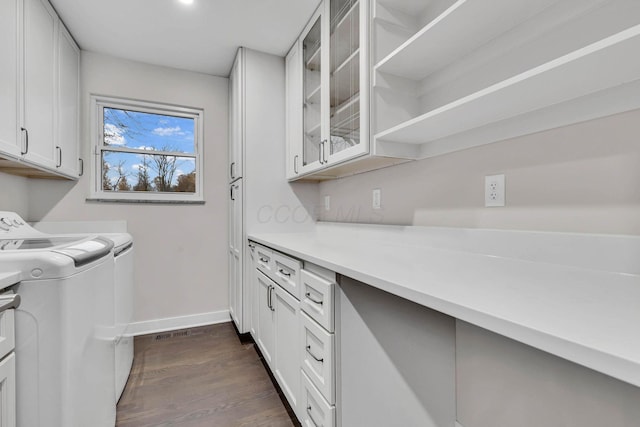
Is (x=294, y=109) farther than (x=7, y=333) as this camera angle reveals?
Yes

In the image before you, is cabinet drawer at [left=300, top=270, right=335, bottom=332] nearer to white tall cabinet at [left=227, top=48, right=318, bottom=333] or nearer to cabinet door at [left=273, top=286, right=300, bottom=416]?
cabinet door at [left=273, top=286, right=300, bottom=416]

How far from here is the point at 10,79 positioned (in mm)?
1501

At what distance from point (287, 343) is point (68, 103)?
2349 mm

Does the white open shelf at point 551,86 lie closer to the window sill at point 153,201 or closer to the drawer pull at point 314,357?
the drawer pull at point 314,357

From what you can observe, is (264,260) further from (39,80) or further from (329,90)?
(39,80)

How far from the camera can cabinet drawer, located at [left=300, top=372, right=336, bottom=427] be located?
1018 millimetres

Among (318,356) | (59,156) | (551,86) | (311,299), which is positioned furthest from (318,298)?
(59,156)

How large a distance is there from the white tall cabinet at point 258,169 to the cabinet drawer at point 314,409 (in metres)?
1.09

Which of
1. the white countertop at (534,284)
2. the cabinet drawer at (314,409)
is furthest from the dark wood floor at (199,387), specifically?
the white countertop at (534,284)

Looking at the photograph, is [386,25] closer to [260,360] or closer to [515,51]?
[515,51]

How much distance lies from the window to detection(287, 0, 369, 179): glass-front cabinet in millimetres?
1133

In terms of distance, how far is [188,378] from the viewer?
1.84m

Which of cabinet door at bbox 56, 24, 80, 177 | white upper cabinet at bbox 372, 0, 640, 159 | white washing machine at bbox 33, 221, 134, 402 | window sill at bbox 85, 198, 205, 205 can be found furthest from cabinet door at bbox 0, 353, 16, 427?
Answer: window sill at bbox 85, 198, 205, 205

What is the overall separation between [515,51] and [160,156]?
2.76 metres
